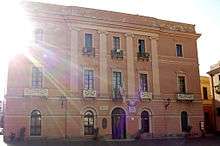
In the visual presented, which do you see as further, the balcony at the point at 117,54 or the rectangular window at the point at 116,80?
the balcony at the point at 117,54

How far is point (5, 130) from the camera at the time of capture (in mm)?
28688

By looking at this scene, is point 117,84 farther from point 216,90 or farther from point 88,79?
point 216,90

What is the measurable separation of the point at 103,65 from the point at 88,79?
201 centimetres

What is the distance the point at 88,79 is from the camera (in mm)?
32125

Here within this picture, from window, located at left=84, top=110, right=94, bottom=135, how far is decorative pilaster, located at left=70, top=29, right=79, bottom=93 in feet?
8.02

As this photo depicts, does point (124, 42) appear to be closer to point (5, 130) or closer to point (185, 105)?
point (185, 105)

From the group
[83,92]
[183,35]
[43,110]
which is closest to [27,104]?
[43,110]

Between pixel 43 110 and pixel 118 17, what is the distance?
1185cm

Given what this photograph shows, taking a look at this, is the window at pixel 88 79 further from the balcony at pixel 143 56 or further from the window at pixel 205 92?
the window at pixel 205 92

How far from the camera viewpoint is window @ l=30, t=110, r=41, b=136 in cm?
2959

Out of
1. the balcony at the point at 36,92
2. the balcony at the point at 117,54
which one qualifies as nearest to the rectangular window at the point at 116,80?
the balcony at the point at 117,54

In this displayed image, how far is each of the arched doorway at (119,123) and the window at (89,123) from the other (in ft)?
7.08

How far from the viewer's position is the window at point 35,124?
2959cm

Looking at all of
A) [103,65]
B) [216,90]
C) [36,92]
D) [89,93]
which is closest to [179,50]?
[216,90]
